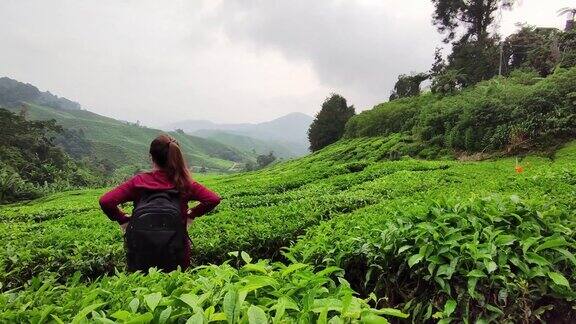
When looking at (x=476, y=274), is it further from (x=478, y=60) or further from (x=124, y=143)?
(x=124, y=143)

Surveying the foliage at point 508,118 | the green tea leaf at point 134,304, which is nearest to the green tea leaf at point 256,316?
the green tea leaf at point 134,304

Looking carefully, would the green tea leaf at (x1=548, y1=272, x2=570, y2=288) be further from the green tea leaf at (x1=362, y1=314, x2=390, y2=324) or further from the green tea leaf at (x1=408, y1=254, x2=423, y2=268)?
the green tea leaf at (x1=362, y1=314, x2=390, y2=324)

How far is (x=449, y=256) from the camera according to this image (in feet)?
10.9

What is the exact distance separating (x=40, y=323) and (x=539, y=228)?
346cm

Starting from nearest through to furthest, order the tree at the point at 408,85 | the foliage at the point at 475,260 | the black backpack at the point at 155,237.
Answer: the foliage at the point at 475,260
the black backpack at the point at 155,237
the tree at the point at 408,85

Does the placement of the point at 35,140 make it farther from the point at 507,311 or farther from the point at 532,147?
the point at 507,311

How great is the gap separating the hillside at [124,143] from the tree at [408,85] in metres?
58.7

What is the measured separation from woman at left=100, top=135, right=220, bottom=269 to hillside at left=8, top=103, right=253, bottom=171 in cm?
9283

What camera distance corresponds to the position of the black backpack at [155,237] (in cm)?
386

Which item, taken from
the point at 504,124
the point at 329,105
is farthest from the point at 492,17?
the point at 504,124

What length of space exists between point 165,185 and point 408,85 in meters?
43.3

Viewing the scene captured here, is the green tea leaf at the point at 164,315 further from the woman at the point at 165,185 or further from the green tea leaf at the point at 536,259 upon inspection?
the green tea leaf at the point at 536,259

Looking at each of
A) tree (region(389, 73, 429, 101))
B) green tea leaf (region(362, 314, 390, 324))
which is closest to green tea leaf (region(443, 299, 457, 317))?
green tea leaf (region(362, 314, 390, 324))

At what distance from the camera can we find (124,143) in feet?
406
